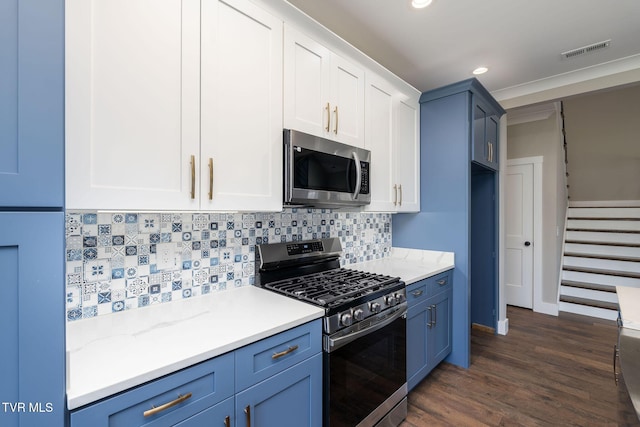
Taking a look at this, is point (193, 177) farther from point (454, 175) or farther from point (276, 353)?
point (454, 175)

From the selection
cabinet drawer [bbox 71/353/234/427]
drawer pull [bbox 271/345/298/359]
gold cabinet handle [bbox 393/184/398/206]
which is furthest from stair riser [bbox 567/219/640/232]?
cabinet drawer [bbox 71/353/234/427]

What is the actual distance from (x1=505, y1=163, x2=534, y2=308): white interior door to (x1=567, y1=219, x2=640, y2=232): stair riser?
1.66 m

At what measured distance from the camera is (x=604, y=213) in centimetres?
516

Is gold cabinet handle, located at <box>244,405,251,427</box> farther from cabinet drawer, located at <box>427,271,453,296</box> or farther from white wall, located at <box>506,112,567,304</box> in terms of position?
white wall, located at <box>506,112,567,304</box>

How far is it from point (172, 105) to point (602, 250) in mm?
5946

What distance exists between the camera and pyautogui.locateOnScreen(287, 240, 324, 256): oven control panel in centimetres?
203

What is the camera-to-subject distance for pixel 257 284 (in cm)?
187

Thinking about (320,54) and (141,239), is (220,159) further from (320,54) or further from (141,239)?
(320,54)

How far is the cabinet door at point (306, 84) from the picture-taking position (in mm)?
1676

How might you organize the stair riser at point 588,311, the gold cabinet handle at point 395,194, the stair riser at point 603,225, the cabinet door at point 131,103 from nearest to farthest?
the cabinet door at point 131,103 < the gold cabinet handle at point 395,194 < the stair riser at point 588,311 < the stair riser at point 603,225

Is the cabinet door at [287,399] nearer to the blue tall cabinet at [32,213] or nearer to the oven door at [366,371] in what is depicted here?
the oven door at [366,371]

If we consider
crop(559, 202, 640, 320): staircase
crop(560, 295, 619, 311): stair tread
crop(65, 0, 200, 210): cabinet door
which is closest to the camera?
crop(65, 0, 200, 210): cabinet door

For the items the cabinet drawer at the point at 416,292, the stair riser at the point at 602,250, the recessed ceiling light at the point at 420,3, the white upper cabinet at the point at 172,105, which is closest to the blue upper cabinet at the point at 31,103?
the white upper cabinet at the point at 172,105

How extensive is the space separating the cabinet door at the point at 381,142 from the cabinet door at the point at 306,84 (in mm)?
469
